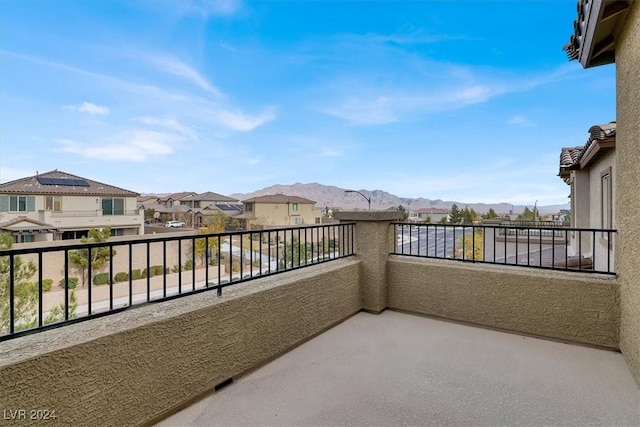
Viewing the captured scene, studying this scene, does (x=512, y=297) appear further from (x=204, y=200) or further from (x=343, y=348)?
(x=204, y=200)

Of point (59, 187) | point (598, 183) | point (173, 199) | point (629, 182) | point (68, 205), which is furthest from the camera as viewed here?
point (173, 199)

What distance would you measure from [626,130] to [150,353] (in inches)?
146

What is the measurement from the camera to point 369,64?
33.3 ft

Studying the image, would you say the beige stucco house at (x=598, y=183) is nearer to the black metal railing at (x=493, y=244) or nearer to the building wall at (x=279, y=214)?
the black metal railing at (x=493, y=244)

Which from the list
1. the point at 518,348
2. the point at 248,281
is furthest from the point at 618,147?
the point at 248,281

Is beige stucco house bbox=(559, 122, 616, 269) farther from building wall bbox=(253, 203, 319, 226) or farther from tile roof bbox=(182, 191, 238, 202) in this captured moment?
tile roof bbox=(182, 191, 238, 202)


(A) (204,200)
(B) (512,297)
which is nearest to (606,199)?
(B) (512,297)

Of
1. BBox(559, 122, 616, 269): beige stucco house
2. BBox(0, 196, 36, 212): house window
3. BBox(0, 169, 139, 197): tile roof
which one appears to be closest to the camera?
BBox(559, 122, 616, 269): beige stucco house

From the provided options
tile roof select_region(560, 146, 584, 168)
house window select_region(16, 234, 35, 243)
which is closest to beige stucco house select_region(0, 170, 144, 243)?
house window select_region(16, 234, 35, 243)

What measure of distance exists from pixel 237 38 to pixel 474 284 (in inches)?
336

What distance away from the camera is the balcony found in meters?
1.54

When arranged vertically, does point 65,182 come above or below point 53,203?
above

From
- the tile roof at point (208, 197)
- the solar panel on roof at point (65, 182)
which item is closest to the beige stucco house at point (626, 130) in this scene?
the solar panel on roof at point (65, 182)

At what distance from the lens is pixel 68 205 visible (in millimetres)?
10094
